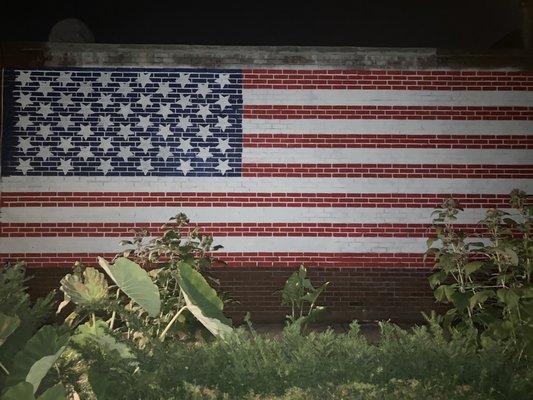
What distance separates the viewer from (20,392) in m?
1.99

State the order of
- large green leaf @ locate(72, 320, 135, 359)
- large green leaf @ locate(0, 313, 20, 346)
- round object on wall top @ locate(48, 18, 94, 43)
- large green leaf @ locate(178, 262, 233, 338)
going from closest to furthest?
large green leaf @ locate(0, 313, 20, 346) < large green leaf @ locate(72, 320, 135, 359) < large green leaf @ locate(178, 262, 233, 338) < round object on wall top @ locate(48, 18, 94, 43)

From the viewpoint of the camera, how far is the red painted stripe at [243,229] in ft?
23.3

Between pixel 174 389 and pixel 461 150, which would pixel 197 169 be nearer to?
pixel 461 150

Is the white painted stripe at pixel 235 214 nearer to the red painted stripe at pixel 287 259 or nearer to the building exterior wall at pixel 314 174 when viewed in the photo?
the building exterior wall at pixel 314 174

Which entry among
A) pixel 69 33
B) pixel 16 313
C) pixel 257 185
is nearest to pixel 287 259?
pixel 257 185

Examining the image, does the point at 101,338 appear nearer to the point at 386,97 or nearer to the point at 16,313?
the point at 16,313

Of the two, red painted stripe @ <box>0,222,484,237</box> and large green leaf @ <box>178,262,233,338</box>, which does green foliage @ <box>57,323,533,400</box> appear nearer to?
large green leaf @ <box>178,262,233,338</box>

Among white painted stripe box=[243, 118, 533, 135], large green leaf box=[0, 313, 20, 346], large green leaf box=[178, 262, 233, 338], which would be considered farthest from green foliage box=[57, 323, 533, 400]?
white painted stripe box=[243, 118, 533, 135]

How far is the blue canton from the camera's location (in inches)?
280

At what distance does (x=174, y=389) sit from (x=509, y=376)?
1247 millimetres

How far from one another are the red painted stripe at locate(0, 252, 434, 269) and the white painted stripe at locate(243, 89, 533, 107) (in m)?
1.94

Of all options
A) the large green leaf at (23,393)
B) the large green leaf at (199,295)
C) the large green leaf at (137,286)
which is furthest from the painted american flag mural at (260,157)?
the large green leaf at (23,393)

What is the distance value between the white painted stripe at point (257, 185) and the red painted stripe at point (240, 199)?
5cm

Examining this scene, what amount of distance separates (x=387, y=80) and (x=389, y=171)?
1.18 m
